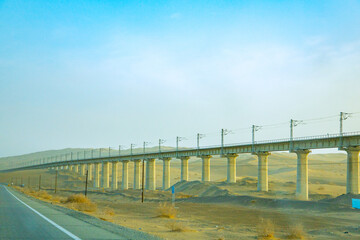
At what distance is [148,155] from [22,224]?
85.3 meters

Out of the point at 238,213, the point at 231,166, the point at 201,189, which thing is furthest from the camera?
the point at 231,166

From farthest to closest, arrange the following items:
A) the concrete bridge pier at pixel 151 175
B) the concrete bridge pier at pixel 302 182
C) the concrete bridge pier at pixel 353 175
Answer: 1. the concrete bridge pier at pixel 151 175
2. the concrete bridge pier at pixel 302 182
3. the concrete bridge pier at pixel 353 175

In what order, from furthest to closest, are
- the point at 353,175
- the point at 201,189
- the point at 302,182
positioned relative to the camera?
the point at 201,189, the point at 302,182, the point at 353,175

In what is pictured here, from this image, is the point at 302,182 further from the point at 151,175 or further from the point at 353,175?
the point at 151,175

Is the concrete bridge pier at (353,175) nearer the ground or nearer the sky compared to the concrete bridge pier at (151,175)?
nearer the sky

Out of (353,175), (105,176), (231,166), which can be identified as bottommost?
(105,176)

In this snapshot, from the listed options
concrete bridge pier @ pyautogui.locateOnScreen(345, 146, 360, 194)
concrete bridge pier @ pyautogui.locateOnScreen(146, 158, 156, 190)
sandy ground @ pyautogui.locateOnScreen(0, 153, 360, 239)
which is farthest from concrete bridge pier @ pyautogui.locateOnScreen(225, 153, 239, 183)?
concrete bridge pier @ pyautogui.locateOnScreen(345, 146, 360, 194)

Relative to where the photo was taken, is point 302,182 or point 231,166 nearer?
point 302,182

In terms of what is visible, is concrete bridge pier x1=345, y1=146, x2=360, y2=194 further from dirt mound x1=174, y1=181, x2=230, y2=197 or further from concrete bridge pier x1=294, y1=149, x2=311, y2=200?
dirt mound x1=174, y1=181, x2=230, y2=197

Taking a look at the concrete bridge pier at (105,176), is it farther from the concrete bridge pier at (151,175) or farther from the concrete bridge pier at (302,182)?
the concrete bridge pier at (302,182)

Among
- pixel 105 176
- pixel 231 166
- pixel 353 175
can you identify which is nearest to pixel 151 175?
pixel 231 166

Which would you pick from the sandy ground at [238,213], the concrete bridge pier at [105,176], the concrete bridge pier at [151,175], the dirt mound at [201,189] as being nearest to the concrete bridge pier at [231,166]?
the sandy ground at [238,213]

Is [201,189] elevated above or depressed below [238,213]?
below

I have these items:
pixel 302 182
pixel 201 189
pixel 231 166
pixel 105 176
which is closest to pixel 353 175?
pixel 302 182
